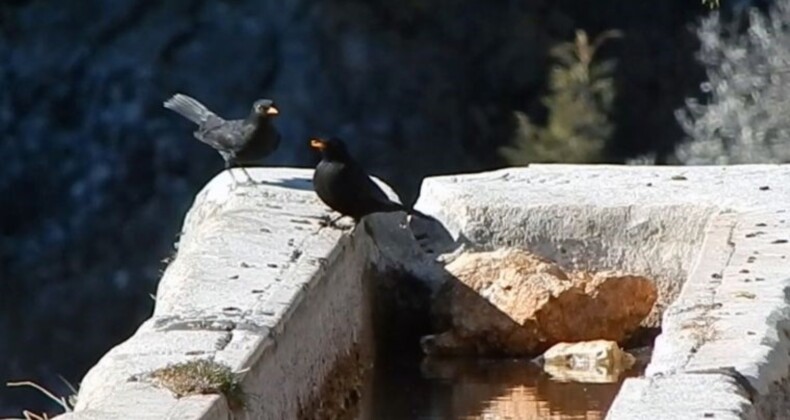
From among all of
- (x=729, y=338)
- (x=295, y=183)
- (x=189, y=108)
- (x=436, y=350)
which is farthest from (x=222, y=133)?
(x=729, y=338)

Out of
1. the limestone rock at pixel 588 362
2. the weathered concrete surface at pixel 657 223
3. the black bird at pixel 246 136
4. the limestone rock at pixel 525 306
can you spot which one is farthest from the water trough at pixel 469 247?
the black bird at pixel 246 136

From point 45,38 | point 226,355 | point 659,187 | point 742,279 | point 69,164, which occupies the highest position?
point 45,38

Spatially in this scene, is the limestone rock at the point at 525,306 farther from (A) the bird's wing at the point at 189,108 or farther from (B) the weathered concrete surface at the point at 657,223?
(A) the bird's wing at the point at 189,108

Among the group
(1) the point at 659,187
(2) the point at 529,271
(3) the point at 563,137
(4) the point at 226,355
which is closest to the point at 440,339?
(2) the point at 529,271

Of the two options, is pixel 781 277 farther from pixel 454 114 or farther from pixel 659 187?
pixel 454 114

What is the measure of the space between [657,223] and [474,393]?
2.90ft

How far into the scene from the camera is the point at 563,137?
40.4ft

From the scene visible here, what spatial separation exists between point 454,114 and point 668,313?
8.91 meters

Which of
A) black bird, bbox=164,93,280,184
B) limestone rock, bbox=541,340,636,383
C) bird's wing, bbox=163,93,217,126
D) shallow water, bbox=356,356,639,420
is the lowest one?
shallow water, bbox=356,356,639,420

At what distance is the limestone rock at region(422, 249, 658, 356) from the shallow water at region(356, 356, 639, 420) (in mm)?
68

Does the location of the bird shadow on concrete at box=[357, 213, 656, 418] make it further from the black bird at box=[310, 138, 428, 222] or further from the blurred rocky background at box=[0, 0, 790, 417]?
the blurred rocky background at box=[0, 0, 790, 417]

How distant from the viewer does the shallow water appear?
5.61 meters

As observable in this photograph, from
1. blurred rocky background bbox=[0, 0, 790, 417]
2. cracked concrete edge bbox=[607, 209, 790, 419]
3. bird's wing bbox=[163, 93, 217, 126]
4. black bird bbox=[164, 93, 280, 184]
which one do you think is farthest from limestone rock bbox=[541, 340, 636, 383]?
blurred rocky background bbox=[0, 0, 790, 417]

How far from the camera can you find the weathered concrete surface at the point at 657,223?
17.0ft
